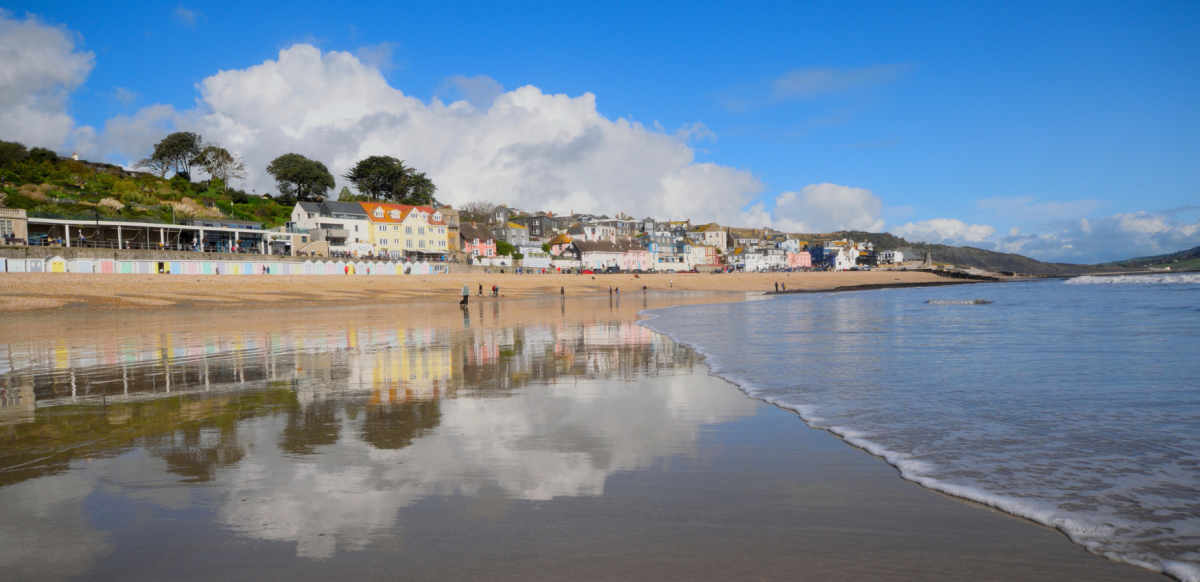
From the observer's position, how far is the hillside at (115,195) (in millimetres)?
70562

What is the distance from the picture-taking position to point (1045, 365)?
10.3 metres

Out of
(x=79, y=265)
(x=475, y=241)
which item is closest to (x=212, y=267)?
(x=79, y=265)

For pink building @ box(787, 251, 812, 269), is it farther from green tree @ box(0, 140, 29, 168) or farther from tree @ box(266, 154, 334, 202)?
green tree @ box(0, 140, 29, 168)

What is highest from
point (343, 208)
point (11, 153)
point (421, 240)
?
point (11, 153)

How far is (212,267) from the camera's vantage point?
4931cm

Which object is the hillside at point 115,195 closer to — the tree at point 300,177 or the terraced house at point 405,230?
the tree at point 300,177

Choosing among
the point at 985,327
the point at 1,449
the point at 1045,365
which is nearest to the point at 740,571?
the point at 1,449

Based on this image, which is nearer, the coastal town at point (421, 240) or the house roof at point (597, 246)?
the coastal town at point (421, 240)

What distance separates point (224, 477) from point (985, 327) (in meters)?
20.1

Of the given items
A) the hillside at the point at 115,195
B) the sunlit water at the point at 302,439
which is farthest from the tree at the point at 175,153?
the sunlit water at the point at 302,439

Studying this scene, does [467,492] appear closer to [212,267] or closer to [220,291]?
[220,291]

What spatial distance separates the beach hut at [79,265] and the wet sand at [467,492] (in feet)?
146

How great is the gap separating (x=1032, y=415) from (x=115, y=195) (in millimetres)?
101461

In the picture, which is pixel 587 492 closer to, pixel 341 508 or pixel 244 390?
pixel 341 508
